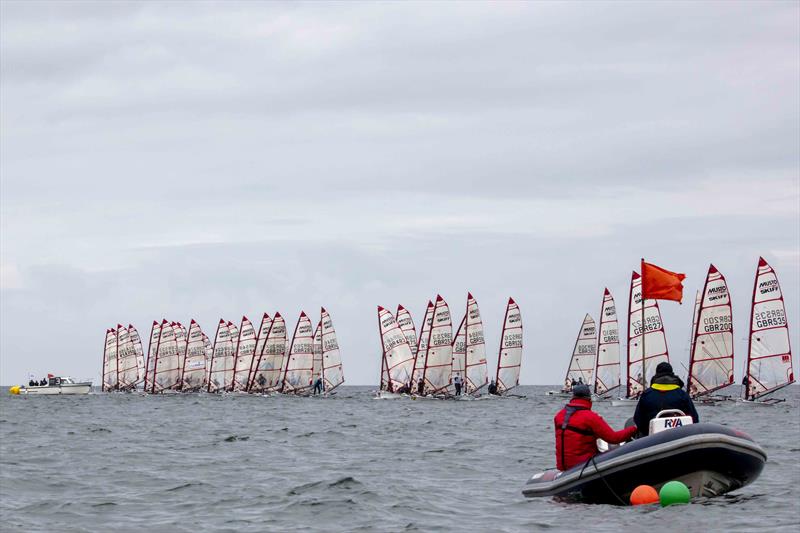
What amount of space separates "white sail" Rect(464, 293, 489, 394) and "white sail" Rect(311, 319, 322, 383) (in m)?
15.4

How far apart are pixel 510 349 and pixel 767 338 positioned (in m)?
24.4

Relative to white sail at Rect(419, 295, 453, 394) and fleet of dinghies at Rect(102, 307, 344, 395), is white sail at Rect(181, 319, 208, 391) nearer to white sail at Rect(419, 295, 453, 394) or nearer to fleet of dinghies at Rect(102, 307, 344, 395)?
fleet of dinghies at Rect(102, 307, 344, 395)

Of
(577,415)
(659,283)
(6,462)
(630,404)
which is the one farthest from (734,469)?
(630,404)

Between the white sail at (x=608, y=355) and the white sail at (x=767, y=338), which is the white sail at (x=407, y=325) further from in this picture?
the white sail at (x=767, y=338)

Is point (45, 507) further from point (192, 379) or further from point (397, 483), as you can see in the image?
point (192, 379)

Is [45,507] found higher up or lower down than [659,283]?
lower down

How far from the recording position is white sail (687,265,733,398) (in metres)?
64.1

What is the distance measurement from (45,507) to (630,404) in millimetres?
49624

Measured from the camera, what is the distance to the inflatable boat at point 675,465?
55.3ft

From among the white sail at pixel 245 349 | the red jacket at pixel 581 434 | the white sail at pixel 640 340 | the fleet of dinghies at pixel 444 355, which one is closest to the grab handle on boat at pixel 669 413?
the red jacket at pixel 581 434

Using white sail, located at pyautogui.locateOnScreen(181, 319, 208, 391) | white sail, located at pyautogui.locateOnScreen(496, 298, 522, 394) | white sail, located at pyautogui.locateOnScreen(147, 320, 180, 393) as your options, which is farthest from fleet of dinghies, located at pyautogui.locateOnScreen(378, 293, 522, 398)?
white sail, located at pyautogui.locateOnScreen(147, 320, 180, 393)

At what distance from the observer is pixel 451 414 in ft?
183

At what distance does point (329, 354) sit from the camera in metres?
92.3

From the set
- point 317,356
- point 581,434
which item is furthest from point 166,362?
point 581,434
